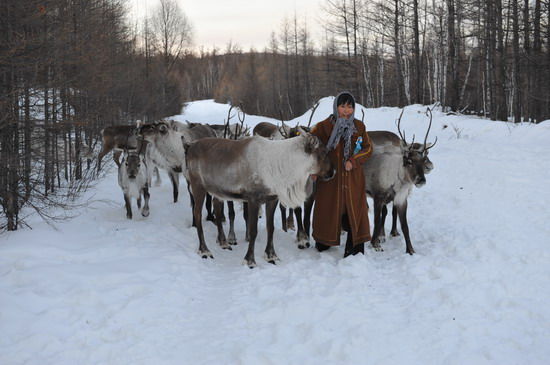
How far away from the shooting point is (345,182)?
5.00 meters

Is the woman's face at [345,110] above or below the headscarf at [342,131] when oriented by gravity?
above

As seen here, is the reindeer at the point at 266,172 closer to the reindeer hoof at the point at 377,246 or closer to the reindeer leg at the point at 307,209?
the reindeer leg at the point at 307,209

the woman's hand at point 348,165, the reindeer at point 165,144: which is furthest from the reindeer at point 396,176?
the reindeer at point 165,144

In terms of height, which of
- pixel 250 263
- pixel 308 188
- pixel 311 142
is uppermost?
pixel 311 142

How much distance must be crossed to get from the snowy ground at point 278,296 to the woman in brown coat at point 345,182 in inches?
13.5

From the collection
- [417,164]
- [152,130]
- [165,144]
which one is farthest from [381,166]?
[152,130]

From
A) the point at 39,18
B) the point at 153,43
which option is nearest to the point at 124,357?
the point at 39,18

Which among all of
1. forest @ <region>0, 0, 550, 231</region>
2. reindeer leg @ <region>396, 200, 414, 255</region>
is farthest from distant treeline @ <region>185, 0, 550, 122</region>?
reindeer leg @ <region>396, 200, 414, 255</region>

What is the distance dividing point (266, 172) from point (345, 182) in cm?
101

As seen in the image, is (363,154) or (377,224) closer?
(363,154)

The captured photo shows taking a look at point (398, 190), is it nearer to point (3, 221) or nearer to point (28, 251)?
point (28, 251)

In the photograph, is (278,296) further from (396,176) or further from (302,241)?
(396,176)

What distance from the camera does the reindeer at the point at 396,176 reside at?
201 inches

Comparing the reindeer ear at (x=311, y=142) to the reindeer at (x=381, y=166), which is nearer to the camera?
the reindeer ear at (x=311, y=142)
